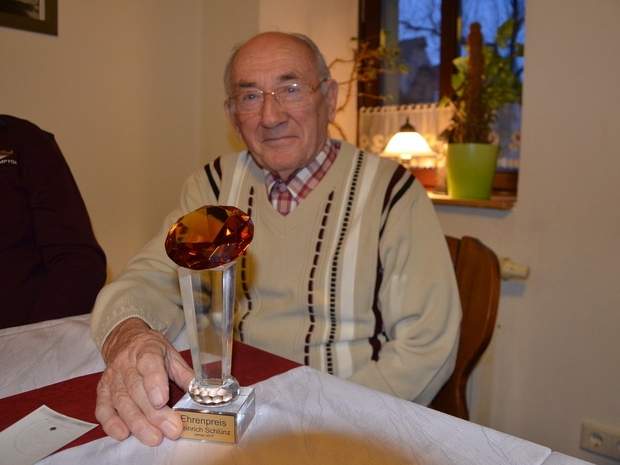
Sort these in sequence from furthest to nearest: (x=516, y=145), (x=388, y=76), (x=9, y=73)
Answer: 1. (x=388, y=76)
2. (x=516, y=145)
3. (x=9, y=73)

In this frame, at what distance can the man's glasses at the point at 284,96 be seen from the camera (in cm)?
117

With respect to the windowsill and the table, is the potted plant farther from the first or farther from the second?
the table

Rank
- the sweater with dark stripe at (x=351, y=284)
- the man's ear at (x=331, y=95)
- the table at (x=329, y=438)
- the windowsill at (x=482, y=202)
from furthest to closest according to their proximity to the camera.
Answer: the windowsill at (x=482, y=202), the man's ear at (x=331, y=95), the sweater with dark stripe at (x=351, y=284), the table at (x=329, y=438)

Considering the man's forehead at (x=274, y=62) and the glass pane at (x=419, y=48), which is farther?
the glass pane at (x=419, y=48)

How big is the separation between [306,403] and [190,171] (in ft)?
6.49

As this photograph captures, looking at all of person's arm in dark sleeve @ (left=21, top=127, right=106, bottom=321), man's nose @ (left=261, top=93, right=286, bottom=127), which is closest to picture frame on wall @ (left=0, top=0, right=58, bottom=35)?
person's arm in dark sleeve @ (left=21, top=127, right=106, bottom=321)

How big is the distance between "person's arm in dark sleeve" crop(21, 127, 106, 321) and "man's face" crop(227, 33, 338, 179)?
1.74 feet

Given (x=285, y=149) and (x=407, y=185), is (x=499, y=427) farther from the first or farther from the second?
(x=285, y=149)

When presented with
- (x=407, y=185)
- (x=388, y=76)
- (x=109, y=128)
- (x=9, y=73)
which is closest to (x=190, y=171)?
(x=109, y=128)

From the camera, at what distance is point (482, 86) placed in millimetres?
2029

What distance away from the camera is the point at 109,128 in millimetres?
2195

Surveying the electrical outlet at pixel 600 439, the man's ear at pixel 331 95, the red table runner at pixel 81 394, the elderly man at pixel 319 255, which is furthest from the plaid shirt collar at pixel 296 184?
the electrical outlet at pixel 600 439

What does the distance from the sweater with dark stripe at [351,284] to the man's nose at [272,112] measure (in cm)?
16

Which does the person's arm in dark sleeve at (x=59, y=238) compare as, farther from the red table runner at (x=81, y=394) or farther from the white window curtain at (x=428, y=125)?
the white window curtain at (x=428, y=125)
